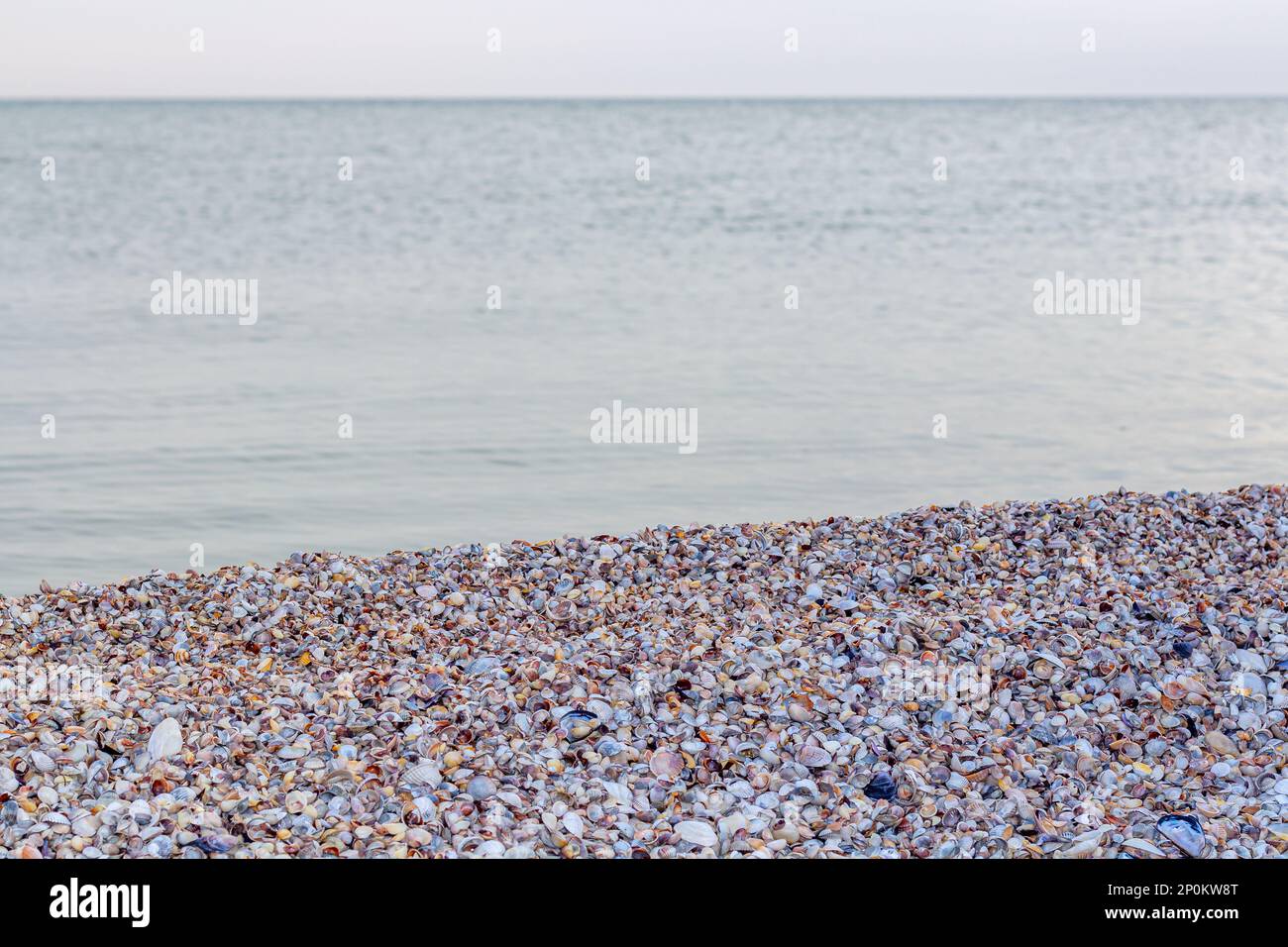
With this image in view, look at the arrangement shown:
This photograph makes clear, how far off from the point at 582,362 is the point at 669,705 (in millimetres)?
8215

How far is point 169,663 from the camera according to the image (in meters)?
5.06

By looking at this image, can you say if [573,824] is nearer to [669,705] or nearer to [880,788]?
[669,705]

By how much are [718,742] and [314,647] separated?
6.23 feet

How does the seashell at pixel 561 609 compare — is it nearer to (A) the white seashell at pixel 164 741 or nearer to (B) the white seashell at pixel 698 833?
(A) the white seashell at pixel 164 741

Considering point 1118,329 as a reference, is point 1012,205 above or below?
above

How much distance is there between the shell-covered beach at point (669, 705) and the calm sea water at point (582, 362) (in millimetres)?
1883

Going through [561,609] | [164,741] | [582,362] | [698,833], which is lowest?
[698,833]

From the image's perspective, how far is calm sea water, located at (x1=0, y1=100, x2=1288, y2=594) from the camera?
8.29 meters

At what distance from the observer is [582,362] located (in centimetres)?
1226

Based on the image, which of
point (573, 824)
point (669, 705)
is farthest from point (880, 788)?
point (573, 824)

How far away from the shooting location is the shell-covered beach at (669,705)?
11.8ft

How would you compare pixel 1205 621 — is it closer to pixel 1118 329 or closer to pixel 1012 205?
pixel 1118 329

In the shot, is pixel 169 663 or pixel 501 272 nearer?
pixel 169 663
